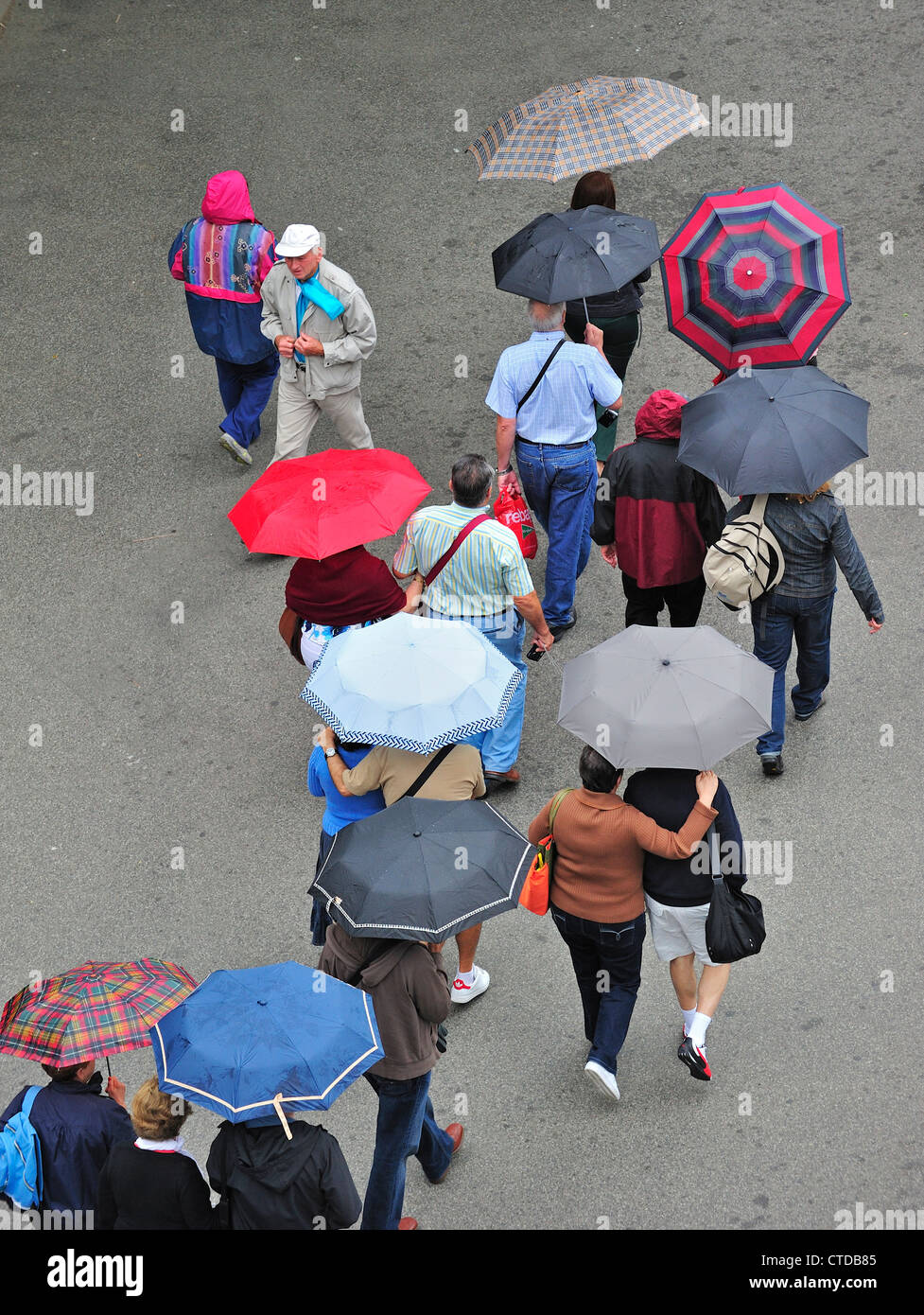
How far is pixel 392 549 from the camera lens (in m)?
8.97

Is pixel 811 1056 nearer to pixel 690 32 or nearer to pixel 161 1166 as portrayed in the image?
pixel 161 1166

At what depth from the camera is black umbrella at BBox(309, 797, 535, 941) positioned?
15.4 feet

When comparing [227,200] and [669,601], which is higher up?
[227,200]

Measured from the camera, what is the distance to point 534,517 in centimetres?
902

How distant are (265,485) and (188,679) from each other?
5.36 feet

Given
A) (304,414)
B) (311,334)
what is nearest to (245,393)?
(304,414)

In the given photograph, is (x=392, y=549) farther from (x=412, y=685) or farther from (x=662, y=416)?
(x=412, y=685)

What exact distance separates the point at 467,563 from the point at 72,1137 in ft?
9.93

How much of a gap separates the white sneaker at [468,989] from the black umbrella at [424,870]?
1445 mm

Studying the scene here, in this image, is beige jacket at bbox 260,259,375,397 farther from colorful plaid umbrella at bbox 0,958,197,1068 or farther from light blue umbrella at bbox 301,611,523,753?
colorful plaid umbrella at bbox 0,958,197,1068

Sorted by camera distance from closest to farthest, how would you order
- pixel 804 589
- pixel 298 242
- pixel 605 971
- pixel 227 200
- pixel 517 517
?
pixel 605 971, pixel 804 589, pixel 517 517, pixel 298 242, pixel 227 200
